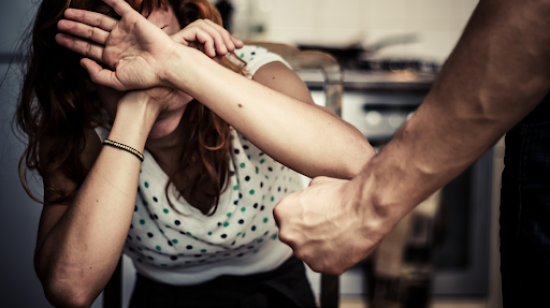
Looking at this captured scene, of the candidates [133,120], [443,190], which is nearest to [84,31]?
[133,120]

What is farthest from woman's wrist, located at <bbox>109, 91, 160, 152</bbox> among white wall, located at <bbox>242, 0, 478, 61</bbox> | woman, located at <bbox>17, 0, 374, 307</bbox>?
white wall, located at <bbox>242, 0, 478, 61</bbox>

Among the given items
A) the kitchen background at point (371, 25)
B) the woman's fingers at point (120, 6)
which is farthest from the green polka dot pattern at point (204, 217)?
the kitchen background at point (371, 25)

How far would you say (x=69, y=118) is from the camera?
0.64 meters

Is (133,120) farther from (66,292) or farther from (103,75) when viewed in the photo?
(66,292)

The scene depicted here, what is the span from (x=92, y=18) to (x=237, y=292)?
557 millimetres

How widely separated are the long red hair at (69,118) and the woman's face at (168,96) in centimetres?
2

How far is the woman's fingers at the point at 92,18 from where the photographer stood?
0.52m

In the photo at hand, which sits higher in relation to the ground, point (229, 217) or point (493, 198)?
point (493, 198)

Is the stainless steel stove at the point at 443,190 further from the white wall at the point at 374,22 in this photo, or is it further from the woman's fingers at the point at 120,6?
the woman's fingers at the point at 120,6

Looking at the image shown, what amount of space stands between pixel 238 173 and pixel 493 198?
1.24m

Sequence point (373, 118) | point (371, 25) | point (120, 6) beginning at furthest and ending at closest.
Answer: point (371, 25)
point (373, 118)
point (120, 6)

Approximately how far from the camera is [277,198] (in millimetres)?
767

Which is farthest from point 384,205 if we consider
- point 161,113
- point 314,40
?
point 314,40

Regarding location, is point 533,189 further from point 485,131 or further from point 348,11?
point 348,11
